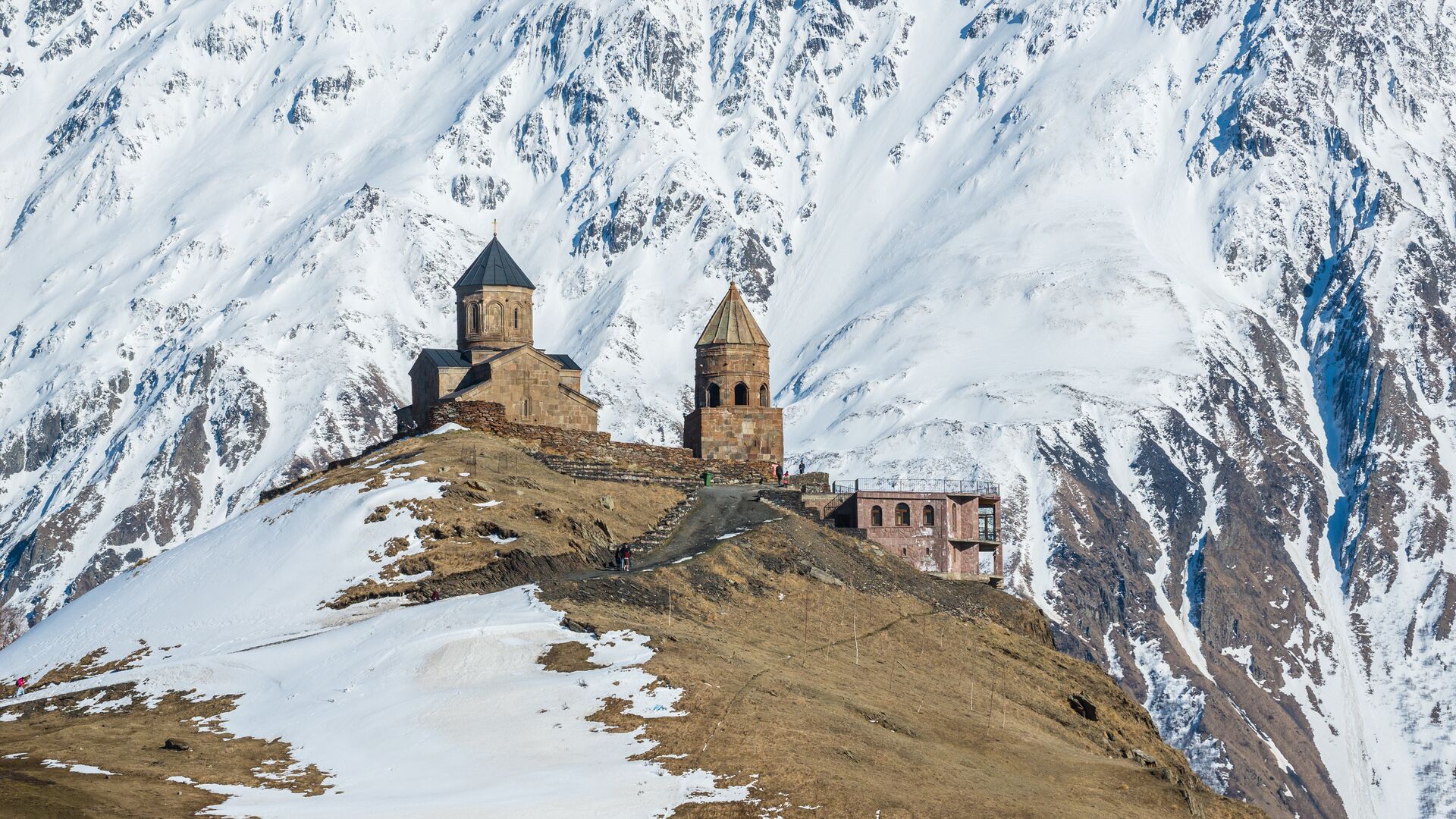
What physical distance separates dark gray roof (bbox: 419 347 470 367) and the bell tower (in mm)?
1107

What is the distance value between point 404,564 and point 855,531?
2061 cm

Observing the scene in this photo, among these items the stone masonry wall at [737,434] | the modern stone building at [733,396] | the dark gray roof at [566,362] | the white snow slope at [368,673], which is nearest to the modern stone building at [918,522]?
the stone masonry wall at [737,434]

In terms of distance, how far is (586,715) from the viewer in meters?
54.3

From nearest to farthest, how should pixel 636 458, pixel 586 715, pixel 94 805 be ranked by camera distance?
pixel 94 805 → pixel 586 715 → pixel 636 458

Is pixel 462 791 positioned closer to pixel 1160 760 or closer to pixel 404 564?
pixel 404 564

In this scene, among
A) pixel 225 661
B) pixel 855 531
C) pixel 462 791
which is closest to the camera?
pixel 462 791

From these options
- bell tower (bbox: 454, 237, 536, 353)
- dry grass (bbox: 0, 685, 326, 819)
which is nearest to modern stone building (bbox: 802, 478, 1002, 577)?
bell tower (bbox: 454, 237, 536, 353)

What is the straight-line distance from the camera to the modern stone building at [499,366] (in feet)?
331

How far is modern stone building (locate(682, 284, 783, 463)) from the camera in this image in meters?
99.8

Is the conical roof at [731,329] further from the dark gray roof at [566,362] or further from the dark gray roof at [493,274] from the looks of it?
the dark gray roof at [493,274]

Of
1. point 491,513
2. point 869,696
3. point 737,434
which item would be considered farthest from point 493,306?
point 869,696

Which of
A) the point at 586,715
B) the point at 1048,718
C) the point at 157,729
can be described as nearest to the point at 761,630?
the point at 1048,718

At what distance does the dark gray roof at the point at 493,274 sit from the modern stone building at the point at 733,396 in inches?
376

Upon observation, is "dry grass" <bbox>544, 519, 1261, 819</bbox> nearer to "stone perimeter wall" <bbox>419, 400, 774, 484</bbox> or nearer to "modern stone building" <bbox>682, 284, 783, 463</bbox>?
"stone perimeter wall" <bbox>419, 400, 774, 484</bbox>
